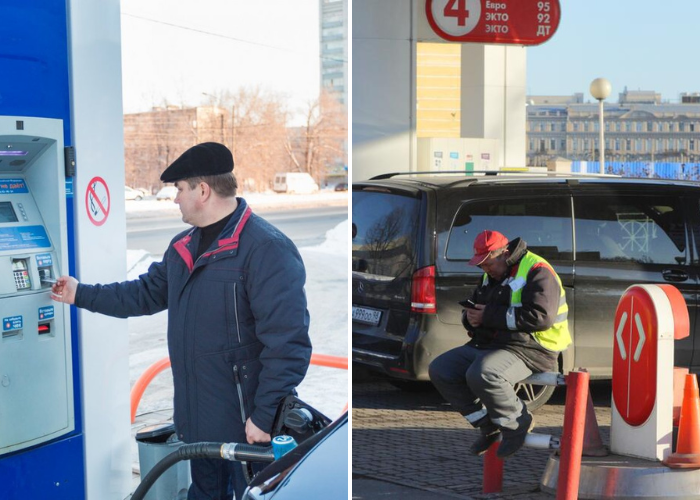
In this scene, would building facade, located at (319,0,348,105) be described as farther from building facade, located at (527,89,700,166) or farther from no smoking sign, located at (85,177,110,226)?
no smoking sign, located at (85,177,110,226)

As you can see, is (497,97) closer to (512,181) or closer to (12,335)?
(512,181)

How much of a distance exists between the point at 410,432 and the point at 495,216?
5.35 feet

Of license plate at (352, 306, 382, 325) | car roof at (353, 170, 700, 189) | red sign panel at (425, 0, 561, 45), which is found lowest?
license plate at (352, 306, 382, 325)

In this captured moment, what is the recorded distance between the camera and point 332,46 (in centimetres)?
3256

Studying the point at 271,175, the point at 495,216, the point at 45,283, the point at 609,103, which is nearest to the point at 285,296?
the point at 45,283

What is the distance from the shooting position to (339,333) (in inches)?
691

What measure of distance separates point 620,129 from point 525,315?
40.6ft

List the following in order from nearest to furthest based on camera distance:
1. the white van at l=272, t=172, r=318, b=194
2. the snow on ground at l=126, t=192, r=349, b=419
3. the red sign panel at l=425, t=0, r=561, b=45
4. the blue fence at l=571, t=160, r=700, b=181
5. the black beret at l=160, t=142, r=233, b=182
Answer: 1. the black beret at l=160, t=142, r=233, b=182
2. the snow on ground at l=126, t=192, r=349, b=419
3. the red sign panel at l=425, t=0, r=561, b=45
4. the blue fence at l=571, t=160, r=700, b=181
5. the white van at l=272, t=172, r=318, b=194

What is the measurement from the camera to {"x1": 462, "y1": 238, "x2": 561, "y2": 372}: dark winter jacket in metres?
4.98

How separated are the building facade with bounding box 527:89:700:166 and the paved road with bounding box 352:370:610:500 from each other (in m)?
9.21

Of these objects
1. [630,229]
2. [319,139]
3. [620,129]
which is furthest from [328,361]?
[319,139]

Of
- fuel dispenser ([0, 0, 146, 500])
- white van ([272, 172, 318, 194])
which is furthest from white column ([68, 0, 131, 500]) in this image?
white van ([272, 172, 318, 194])

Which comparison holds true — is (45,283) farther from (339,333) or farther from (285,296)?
(339,333)

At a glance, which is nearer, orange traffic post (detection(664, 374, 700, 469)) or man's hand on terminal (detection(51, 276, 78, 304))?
man's hand on terminal (detection(51, 276, 78, 304))
